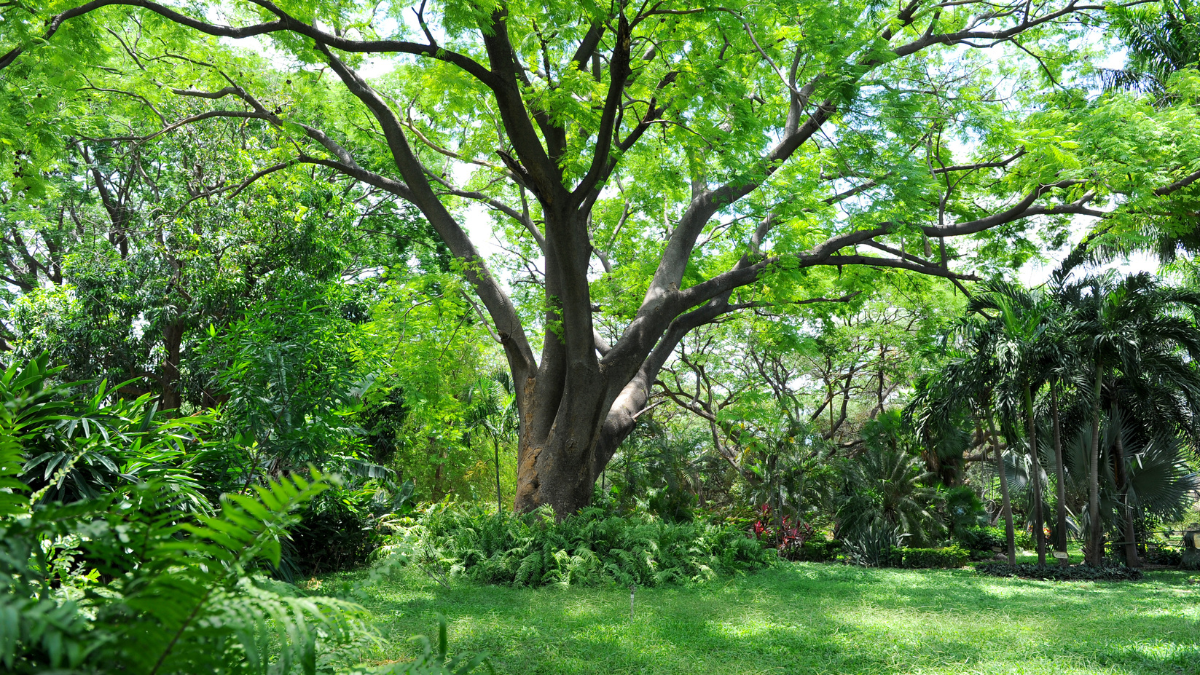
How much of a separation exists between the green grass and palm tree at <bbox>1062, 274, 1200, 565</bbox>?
3.81 m

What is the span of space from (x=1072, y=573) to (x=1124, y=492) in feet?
12.3

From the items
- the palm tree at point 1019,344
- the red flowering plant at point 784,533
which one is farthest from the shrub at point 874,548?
the palm tree at point 1019,344

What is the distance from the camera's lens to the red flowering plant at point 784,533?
54.9ft

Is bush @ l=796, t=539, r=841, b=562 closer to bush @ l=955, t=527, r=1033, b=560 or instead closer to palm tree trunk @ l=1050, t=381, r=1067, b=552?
bush @ l=955, t=527, r=1033, b=560

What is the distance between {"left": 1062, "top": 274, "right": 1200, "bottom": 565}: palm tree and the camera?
42.0 ft

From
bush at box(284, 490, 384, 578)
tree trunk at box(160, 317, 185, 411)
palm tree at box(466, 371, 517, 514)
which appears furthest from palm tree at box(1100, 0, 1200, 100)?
tree trunk at box(160, 317, 185, 411)

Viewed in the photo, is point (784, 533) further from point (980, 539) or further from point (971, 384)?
point (971, 384)

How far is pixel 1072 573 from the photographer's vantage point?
12.4m

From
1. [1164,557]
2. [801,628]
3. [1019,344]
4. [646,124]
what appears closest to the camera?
[801,628]

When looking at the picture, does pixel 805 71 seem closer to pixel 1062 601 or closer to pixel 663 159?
pixel 663 159

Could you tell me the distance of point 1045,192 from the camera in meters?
9.40

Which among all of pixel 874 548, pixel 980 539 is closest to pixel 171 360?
pixel 874 548

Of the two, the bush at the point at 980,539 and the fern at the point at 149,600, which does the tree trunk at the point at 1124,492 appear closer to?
the bush at the point at 980,539

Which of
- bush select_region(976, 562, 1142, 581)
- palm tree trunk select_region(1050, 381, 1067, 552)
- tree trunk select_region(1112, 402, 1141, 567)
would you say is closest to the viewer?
bush select_region(976, 562, 1142, 581)
